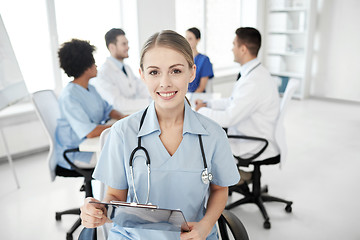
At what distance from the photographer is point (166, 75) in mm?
1312

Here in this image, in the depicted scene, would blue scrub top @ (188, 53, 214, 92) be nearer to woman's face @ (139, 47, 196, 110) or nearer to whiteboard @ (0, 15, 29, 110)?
whiteboard @ (0, 15, 29, 110)

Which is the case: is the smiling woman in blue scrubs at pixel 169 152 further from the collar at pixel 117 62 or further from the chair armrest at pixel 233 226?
the collar at pixel 117 62

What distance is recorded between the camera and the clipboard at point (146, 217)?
111 centimetres

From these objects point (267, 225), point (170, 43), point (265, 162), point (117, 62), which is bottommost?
point (267, 225)

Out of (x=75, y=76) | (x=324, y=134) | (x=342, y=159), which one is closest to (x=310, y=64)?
(x=324, y=134)

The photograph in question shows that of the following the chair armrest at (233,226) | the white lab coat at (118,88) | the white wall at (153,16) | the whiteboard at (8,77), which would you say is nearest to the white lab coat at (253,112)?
the white lab coat at (118,88)

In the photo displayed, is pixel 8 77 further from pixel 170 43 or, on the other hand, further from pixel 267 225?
pixel 267 225

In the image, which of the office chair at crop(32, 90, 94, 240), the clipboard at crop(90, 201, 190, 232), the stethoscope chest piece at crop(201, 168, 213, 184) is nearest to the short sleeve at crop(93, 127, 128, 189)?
the clipboard at crop(90, 201, 190, 232)

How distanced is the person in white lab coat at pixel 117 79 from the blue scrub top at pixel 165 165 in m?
1.59

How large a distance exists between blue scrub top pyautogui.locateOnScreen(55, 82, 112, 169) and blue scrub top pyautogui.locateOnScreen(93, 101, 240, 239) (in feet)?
3.22

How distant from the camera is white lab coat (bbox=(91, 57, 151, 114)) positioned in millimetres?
3027

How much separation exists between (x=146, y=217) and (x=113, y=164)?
0.27 meters

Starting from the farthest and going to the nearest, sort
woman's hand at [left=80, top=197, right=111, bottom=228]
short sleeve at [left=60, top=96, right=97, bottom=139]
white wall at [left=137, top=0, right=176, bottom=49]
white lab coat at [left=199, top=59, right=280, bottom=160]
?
white wall at [left=137, top=0, right=176, bottom=49] < white lab coat at [left=199, top=59, right=280, bottom=160] < short sleeve at [left=60, top=96, right=97, bottom=139] < woman's hand at [left=80, top=197, right=111, bottom=228]

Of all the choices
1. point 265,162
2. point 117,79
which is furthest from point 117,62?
point 265,162
